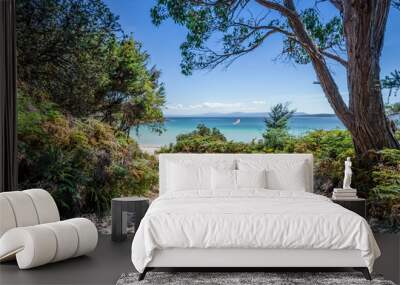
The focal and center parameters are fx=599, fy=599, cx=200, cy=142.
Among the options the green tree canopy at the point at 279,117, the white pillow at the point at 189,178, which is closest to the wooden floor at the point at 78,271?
the white pillow at the point at 189,178

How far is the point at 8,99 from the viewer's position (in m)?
7.08

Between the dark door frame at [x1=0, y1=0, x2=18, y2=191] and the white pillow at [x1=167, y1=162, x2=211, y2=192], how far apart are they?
189 cm

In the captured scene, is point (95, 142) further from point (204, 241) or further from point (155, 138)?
point (204, 241)

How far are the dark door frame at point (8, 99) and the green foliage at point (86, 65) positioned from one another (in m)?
0.59

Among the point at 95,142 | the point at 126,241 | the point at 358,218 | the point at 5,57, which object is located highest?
the point at 5,57

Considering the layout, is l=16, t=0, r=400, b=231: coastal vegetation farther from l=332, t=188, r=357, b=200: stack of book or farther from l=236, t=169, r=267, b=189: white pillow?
l=236, t=169, r=267, b=189: white pillow

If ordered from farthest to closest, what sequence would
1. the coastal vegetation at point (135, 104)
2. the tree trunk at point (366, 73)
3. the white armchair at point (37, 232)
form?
the coastal vegetation at point (135, 104), the tree trunk at point (366, 73), the white armchair at point (37, 232)

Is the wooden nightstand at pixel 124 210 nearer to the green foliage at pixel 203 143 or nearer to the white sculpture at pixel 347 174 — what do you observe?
the green foliage at pixel 203 143

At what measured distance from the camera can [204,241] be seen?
4.86m

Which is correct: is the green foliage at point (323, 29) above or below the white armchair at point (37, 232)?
above

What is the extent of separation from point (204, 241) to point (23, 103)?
3997 mm

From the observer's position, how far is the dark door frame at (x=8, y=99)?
6957mm

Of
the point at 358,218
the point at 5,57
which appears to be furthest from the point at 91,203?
the point at 358,218

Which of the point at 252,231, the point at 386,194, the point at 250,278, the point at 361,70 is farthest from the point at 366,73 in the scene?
the point at 250,278
